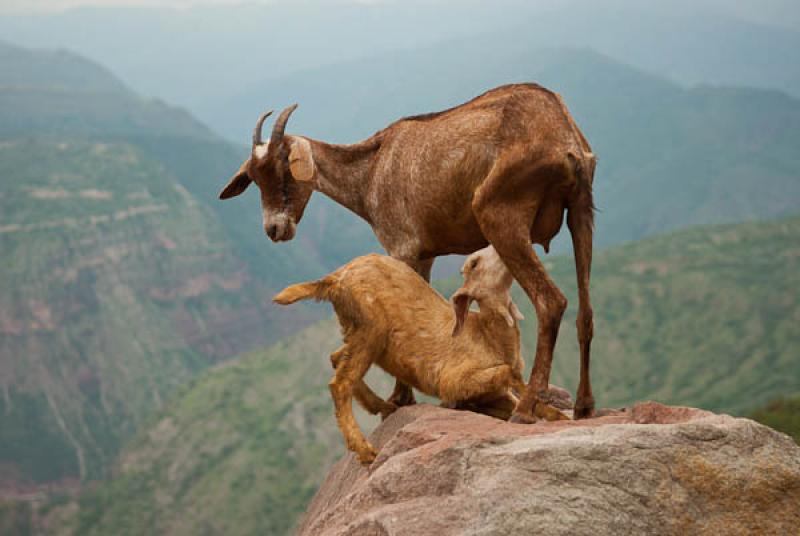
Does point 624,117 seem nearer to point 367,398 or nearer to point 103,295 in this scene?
point 103,295

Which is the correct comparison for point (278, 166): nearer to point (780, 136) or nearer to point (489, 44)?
point (780, 136)

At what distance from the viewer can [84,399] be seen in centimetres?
6581

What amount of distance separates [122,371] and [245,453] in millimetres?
24614

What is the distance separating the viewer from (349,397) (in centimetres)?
757

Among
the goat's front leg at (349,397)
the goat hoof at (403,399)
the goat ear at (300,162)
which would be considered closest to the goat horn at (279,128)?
the goat ear at (300,162)

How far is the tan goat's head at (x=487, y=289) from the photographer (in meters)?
7.61

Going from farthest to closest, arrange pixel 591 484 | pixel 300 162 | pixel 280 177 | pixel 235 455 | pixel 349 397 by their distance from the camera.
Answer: pixel 235 455 → pixel 280 177 → pixel 300 162 → pixel 349 397 → pixel 591 484

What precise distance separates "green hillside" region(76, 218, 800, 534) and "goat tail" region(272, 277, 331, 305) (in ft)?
108

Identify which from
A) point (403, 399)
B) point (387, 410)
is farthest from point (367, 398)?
point (403, 399)

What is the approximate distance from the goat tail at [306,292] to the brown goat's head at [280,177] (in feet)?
3.51

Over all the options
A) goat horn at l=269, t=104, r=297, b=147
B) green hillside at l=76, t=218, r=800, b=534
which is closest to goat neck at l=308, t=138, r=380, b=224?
goat horn at l=269, t=104, r=297, b=147

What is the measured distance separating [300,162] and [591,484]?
12.6ft

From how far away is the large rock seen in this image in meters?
5.58

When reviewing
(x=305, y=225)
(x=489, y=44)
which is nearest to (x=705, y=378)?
(x=305, y=225)
